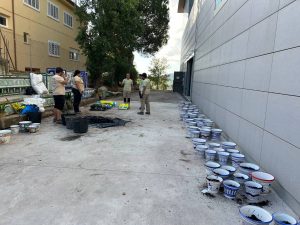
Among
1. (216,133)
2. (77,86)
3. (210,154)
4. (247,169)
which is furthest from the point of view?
(77,86)

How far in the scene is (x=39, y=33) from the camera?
50.3 ft

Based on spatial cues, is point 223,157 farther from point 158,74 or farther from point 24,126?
point 158,74

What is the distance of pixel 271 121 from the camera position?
3.76 metres

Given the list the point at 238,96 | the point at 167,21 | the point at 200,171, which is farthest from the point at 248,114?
the point at 167,21

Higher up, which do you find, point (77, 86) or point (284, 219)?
point (77, 86)

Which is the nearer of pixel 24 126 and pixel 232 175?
pixel 232 175

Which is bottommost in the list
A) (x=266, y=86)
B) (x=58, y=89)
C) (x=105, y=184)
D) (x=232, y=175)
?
(x=105, y=184)

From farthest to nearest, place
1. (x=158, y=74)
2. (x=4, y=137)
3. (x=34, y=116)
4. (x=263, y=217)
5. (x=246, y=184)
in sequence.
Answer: (x=158, y=74) < (x=34, y=116) < (x=4, y=137) < (x=246, y=184) < (x=263, y=217)

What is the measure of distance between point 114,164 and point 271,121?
8.73 feet

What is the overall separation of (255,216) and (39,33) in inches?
641

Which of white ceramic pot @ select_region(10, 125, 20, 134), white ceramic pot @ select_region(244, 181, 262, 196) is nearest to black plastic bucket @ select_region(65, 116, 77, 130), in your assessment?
white ceramic pot @ select_region(10, 125, 20, 134)

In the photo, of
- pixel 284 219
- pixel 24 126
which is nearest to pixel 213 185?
pixel 284 219

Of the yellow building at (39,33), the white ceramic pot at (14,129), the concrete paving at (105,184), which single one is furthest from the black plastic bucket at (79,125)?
the yellow building at (39,33)

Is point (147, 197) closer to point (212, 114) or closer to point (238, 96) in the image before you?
point (238, 96)
